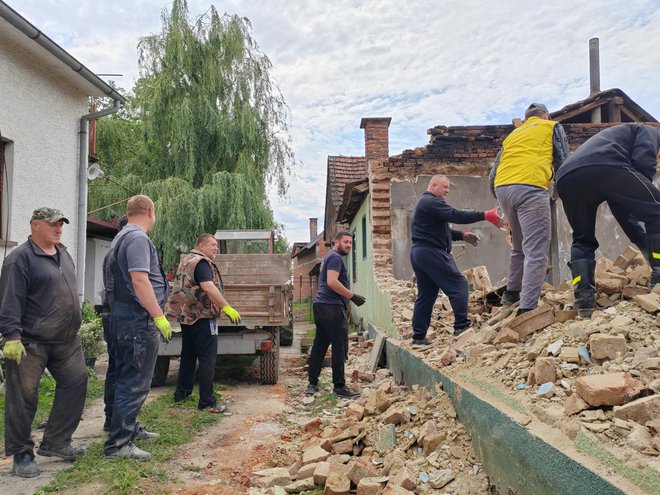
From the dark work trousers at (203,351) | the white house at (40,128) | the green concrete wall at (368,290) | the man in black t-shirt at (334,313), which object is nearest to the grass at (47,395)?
the dark work trousers at (203,351)

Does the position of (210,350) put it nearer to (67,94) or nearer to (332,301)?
(332,301)

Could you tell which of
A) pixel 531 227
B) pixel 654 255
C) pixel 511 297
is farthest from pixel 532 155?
pixel 511 297

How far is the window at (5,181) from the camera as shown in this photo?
6.59 meters

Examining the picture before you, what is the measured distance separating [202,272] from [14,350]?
209 centimetres

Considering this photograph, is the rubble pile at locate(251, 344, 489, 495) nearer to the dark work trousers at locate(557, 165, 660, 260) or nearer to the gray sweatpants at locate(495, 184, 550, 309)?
the gray sweatpants at locate(495, 184, 550, 309)

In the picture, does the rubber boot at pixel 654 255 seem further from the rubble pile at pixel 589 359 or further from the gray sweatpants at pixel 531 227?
the gray sweatpants at pixel 531 227

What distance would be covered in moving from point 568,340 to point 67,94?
25.7 ft

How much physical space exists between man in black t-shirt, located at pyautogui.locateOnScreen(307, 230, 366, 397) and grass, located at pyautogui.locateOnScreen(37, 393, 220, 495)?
144cm

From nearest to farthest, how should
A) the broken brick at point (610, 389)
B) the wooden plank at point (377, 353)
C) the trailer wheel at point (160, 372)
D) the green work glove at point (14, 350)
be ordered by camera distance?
the broken brick at point (610, 389) < the green work glove at point (14, 350) < the trailer wheel at point (160, 372) < the wooden plank at point (377, 353)

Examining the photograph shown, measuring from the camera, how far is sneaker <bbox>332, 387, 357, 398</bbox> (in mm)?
5719

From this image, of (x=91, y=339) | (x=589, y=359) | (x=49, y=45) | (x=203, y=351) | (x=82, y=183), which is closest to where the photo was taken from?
(x=589, y=359)

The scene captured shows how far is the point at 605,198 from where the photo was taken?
370 cm

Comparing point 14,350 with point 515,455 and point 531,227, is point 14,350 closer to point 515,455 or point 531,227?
point 515,455

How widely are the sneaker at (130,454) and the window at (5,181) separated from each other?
4123 millimetres
